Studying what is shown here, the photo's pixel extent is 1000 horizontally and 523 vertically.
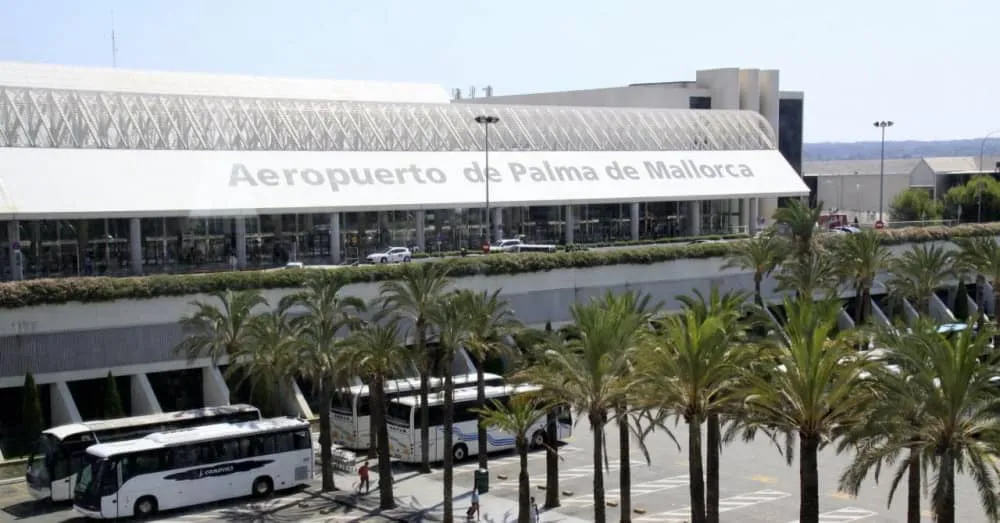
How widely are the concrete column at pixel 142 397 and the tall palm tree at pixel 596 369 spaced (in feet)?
66.8

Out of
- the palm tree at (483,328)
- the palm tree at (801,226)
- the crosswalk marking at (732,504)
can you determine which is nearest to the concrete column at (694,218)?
the palm tree at (801,226)

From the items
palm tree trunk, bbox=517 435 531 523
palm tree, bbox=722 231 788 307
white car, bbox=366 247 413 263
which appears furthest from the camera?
white car, bbox=366 247 413 263

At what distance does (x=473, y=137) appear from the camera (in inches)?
2830

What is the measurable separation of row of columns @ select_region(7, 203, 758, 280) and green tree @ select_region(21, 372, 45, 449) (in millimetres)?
12437

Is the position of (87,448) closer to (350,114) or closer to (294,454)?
(294,454)

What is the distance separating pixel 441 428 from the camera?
1543 inches

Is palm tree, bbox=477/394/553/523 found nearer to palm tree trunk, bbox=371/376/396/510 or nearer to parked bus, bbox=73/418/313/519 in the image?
palm tree trunk, bbox=371/376/396/510

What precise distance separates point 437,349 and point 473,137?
38.1 meters

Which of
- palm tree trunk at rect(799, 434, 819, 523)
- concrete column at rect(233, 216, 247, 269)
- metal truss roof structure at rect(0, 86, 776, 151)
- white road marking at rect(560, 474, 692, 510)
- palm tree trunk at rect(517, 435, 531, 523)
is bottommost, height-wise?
white road marking at rect(560, 474, 692, 510)

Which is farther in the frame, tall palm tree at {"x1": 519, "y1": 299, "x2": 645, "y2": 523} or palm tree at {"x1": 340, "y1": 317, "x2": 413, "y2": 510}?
palm tree at {"x1": 340, "y1": 317, "x2": 413, "y2": 510}

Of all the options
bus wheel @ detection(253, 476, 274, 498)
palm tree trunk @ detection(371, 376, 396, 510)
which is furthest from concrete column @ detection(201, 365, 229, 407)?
palm tree trunk @ detection(371, 376, 396, 510)

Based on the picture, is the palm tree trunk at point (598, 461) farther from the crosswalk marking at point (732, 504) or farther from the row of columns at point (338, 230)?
the row of columns at point (338, 230)

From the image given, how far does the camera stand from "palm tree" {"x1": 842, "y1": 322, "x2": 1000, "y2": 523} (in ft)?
71.1

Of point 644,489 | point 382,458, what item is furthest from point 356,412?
point 644,489
